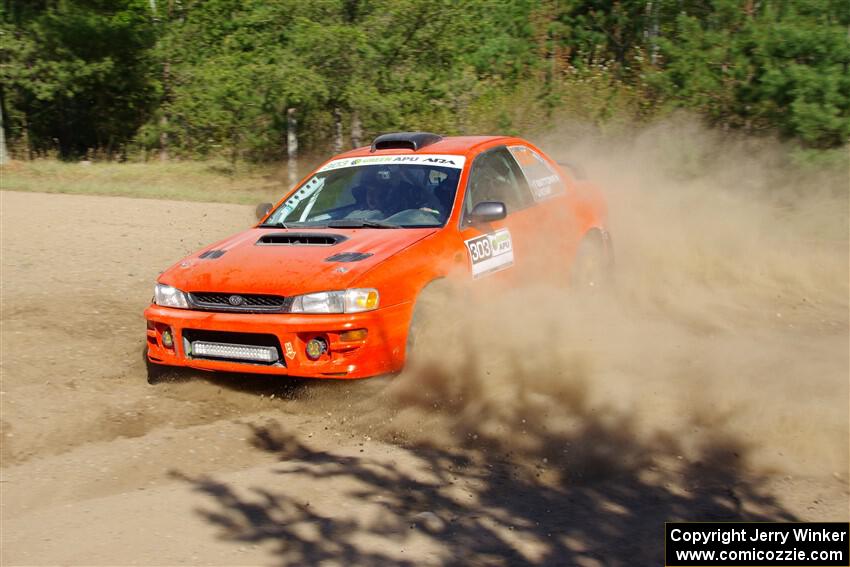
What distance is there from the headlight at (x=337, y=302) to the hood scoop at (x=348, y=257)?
1.17 ft

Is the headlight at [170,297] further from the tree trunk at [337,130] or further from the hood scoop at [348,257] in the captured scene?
the tree trunk at [337,130]

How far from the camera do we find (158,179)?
20.7m

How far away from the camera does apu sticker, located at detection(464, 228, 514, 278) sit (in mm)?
6992

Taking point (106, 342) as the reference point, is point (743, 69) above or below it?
above

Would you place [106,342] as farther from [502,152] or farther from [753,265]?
[753,265]

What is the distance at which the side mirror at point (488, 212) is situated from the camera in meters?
7.02

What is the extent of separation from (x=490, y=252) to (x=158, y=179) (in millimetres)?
15044

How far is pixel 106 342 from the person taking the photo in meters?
7.89

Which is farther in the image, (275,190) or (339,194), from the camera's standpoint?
(275,190)

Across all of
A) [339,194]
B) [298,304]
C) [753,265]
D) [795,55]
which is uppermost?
[795,55]

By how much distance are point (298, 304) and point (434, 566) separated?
2471 millimetres

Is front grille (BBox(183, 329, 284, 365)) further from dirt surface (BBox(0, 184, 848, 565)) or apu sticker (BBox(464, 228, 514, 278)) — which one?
apu sticker (BBox(464, 228, 514, 278))

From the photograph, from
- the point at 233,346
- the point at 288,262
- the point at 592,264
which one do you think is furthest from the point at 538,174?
the point at 233,346

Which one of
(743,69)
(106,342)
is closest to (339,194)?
(106,342)
